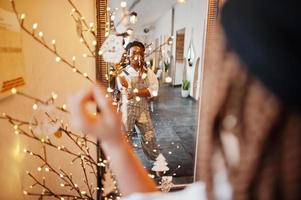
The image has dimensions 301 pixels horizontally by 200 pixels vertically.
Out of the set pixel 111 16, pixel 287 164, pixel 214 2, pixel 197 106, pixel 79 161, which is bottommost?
pixel 79 161

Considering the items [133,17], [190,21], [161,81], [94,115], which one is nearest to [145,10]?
[133,17]

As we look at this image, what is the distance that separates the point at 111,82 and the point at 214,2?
715 millimetres

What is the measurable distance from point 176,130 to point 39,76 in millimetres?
841

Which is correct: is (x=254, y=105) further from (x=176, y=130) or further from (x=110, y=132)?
(x=176, y=130)

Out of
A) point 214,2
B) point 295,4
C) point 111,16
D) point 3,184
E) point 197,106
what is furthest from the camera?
point 197,106

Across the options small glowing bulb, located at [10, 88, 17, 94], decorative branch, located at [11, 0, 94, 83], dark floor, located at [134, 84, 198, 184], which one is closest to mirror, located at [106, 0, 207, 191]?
dark floor, located at [134, 84, 198, 184]

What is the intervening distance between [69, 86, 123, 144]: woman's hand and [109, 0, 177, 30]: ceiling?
31.2 inches

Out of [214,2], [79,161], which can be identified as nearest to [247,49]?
[214,2]

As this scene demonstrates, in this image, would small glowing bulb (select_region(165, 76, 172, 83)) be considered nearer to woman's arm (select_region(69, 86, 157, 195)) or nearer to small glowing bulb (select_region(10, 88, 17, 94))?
small glowing bulb (select_region(10, 88, 17, 94))

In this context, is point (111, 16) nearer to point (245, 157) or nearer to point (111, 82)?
point (111, 82)

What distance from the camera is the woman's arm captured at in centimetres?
48

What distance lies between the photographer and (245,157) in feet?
1.00

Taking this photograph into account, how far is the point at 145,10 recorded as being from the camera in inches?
51.9

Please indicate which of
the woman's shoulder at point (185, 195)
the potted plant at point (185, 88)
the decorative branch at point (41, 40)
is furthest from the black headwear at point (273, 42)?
the potted plant at point (185, 88)
